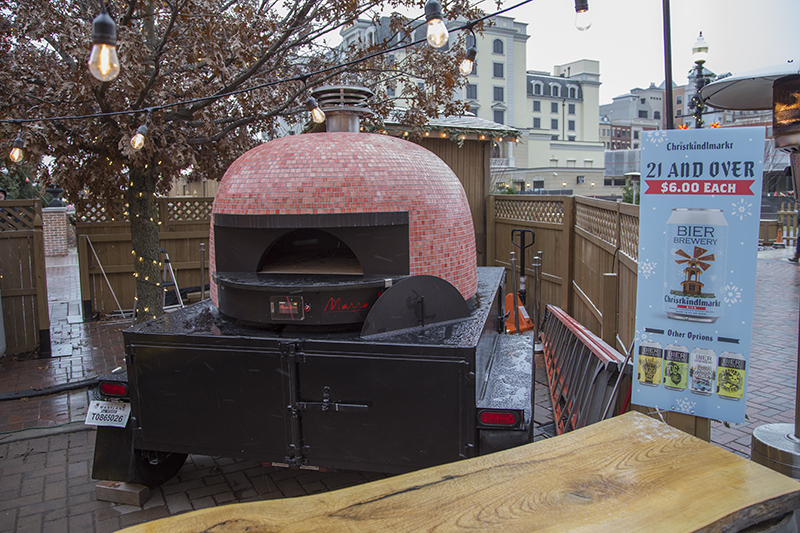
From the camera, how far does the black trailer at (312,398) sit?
3418 millimetres

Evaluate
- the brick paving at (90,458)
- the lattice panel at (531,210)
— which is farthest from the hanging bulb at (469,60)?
the lattice panel at (531,210)

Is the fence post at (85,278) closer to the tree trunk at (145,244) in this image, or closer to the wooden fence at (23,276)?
the wooden fence at (23,276)

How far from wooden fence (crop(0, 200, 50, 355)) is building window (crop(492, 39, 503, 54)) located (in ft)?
165

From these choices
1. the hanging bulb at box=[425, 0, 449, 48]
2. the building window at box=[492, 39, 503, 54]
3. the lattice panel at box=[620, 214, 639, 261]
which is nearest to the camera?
the hanging bulb at box=[425, 0, 449, 48]

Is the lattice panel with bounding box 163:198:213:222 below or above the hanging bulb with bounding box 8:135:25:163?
below

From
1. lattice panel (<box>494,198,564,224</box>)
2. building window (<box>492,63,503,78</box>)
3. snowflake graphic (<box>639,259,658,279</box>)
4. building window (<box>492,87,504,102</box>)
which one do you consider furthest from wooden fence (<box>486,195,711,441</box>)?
building window (<box>492,87,504,102</box>)

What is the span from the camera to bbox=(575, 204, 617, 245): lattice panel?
18.7 feet

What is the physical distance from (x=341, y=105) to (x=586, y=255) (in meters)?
4.00

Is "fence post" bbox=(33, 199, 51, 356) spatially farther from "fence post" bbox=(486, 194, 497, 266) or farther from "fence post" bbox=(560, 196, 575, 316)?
"fence post" bbox=(486, 194, 497, 266)

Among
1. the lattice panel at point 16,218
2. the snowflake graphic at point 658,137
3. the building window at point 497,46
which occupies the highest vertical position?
the building window at point 497,46

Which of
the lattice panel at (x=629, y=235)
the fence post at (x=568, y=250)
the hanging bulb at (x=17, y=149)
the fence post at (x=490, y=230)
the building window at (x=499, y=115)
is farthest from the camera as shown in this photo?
the building window at (x=499, y=115)

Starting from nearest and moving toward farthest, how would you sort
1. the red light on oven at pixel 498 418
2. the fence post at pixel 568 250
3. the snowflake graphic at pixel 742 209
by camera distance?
the snowflake graphic at pixel 742 209
the red light on oven at pixel 498 418
the fence post at pixel 568 250

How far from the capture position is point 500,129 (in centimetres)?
1059

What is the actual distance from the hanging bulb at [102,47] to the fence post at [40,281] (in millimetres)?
5667
